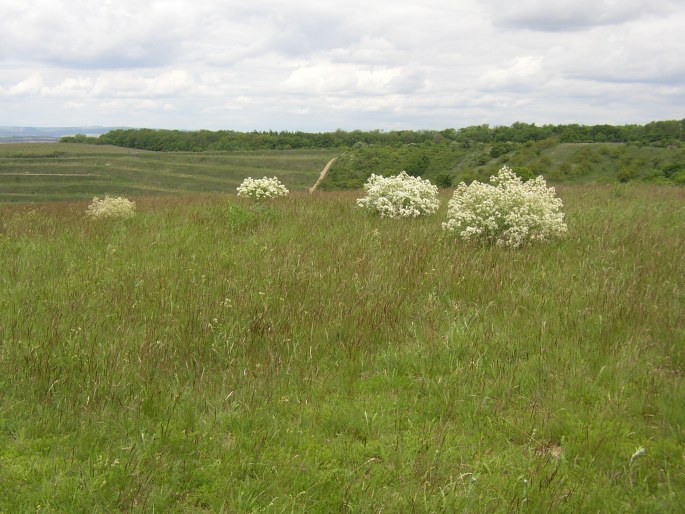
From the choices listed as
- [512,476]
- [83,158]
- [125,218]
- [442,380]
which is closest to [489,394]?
[442,380]

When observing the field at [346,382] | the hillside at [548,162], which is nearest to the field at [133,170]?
the hillside at [548,162]

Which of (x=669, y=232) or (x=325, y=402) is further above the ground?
(x=669, y=232)

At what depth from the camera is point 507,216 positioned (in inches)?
307

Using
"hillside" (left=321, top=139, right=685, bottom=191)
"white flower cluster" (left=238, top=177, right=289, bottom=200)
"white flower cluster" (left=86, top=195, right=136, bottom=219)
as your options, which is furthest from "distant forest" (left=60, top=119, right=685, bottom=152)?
"white flower cluster" (left=86, top=195, right=136, bottom=219)

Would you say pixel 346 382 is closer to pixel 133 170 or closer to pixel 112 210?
pixel 112 210

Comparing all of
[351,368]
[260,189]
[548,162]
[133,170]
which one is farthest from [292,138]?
[351,368]

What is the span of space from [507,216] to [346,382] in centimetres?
471

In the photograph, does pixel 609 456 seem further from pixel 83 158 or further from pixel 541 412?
pixel 83 158

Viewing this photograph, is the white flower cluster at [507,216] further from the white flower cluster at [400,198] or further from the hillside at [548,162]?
the hillside at [548,162]

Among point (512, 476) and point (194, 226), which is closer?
point (512, 476)

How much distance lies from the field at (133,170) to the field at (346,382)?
240 feet

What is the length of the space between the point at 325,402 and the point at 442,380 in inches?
36.1

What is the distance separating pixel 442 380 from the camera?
402cm

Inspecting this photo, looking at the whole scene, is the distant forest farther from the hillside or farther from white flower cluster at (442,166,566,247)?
white flower cluster at (442,166,566,247)
